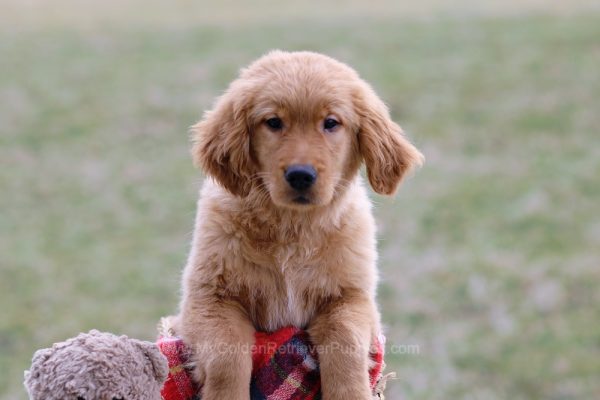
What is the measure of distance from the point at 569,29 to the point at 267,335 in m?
16.0

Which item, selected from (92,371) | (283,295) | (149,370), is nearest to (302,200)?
(283,295)

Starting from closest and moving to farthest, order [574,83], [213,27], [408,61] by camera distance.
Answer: [574,83], [408,61], [213,27]

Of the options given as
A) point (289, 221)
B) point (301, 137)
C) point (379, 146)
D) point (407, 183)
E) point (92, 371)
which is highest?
point (407, 183)

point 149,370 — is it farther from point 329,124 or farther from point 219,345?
point 329,124

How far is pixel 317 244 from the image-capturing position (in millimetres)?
3689

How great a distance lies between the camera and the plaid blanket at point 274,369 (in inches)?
132

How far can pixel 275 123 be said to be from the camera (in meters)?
3.72

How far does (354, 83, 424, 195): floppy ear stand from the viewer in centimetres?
386

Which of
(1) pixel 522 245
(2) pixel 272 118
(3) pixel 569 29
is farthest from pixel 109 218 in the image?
(3) pixel 569 29

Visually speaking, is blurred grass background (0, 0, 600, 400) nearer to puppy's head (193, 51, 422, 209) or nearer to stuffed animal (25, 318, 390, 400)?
puppy's head (193, 51, 422, 209)

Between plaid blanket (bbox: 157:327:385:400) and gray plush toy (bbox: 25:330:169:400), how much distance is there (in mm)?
420

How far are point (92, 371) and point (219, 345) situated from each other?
0.61 metres

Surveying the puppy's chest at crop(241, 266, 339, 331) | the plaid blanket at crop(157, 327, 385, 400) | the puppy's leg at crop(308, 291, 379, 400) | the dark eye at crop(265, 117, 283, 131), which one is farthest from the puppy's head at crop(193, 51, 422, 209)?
the plaid blanket at crop(157, 327, 385, 400)

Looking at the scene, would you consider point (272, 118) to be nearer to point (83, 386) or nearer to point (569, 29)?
point (83, 386)
